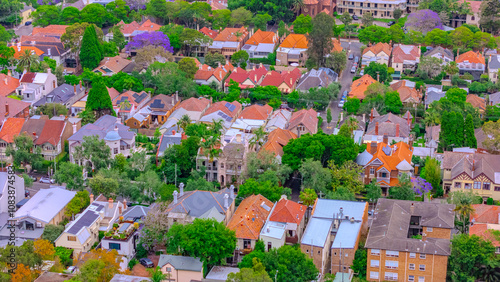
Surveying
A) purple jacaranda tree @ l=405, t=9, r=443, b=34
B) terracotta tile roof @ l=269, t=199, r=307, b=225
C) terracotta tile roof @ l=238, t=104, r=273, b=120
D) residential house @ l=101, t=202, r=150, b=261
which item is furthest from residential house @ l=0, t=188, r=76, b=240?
purple jacaranda tree @ l=405, t=9, r=443, b=34

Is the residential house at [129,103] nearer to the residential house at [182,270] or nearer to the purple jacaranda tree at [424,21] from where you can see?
the residential house at [182,270]

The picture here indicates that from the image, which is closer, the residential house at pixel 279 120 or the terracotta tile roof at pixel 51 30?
the residential house at pixel 279 120

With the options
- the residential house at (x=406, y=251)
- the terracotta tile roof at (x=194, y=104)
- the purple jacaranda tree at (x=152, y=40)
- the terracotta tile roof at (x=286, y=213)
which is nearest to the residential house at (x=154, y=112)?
the terracotta tile roof at (x=194, y=104)

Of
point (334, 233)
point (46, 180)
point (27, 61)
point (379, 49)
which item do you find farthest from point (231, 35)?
point (334, 233)

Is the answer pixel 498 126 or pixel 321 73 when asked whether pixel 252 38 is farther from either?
pixel 498 126

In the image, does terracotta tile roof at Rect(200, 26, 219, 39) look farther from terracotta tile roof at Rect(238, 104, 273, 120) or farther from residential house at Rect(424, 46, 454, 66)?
residential house at Rect(424, 46, 454, 66)

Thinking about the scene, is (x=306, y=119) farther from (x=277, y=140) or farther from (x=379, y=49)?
(x=379, y=49)
